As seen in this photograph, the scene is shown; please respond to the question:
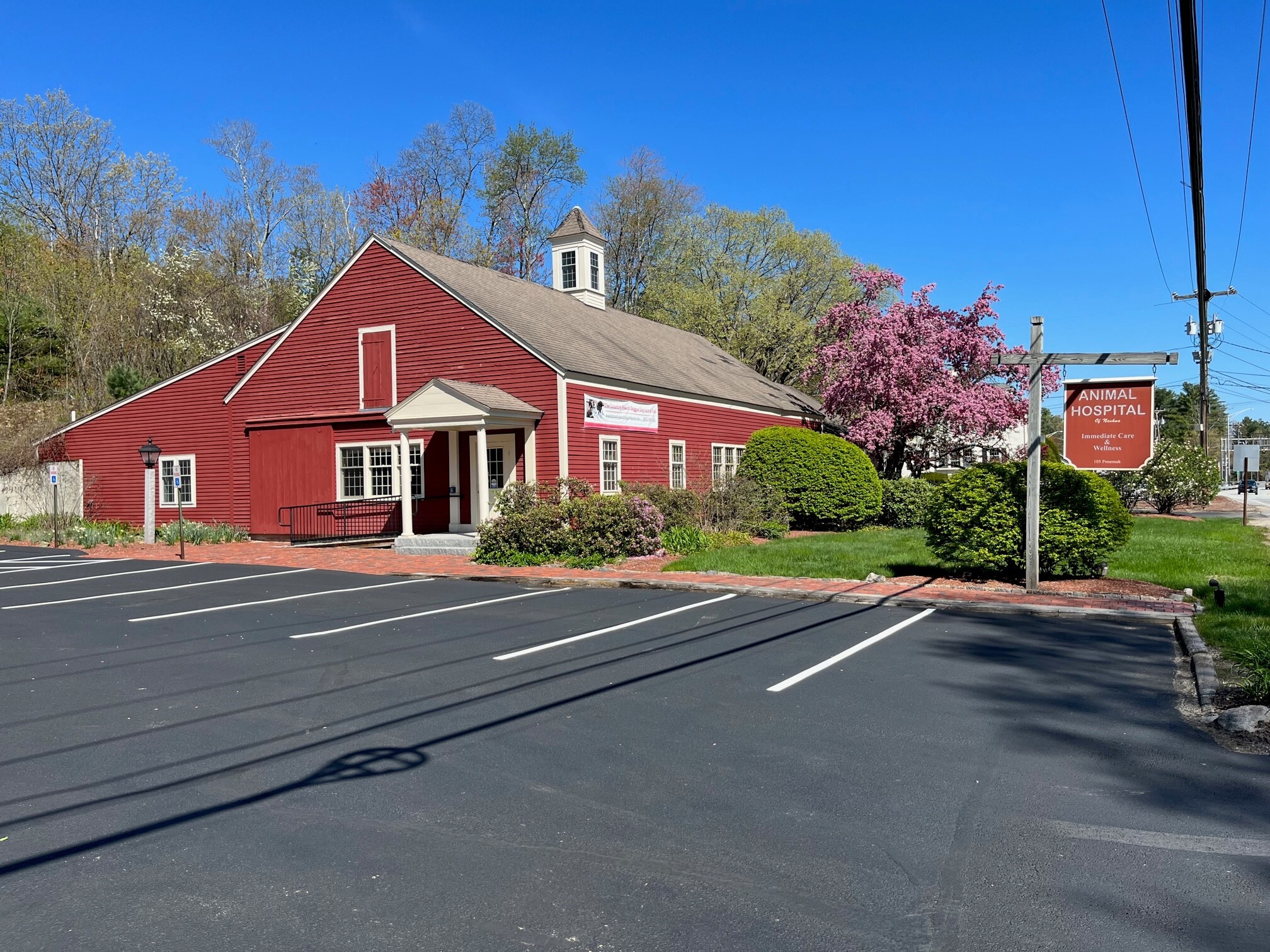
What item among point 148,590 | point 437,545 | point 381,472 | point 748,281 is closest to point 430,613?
point 148,590

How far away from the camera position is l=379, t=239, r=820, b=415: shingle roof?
21297 millimetres

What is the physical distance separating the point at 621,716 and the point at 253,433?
2058 cm

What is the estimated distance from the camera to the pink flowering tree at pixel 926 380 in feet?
89.8

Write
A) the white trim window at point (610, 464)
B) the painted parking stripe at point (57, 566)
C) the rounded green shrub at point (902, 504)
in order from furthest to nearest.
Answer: the rounded green shrub at point (902, 504), the white trim window at point (610, 464), the painted parking stripe at point (57, 566)

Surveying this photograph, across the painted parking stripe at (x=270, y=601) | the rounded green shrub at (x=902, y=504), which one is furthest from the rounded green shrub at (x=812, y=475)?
the painted parking stripe at (x=270, y=601)

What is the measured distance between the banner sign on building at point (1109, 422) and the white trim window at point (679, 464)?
1292 centimetres

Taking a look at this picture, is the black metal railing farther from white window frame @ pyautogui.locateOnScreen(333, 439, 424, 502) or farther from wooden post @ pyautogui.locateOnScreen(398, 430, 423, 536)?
wooden post @ pyautogui.locateOnScreen(398, 430, 423, 536)

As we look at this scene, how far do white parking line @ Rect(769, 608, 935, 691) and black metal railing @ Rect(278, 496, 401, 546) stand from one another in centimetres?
1476

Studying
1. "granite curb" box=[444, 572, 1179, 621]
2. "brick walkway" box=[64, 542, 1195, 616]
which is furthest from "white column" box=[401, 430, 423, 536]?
"granite curb" box=[444, 572, 1179, 621]

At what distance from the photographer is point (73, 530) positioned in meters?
24.3

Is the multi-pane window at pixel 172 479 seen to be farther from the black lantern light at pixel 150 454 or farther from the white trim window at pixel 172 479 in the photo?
the black lantern light at pixel 150 454

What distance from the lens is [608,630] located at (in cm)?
1010

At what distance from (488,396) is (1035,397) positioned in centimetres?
1130

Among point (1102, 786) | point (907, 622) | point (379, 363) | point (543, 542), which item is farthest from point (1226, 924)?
point (379, 363)
